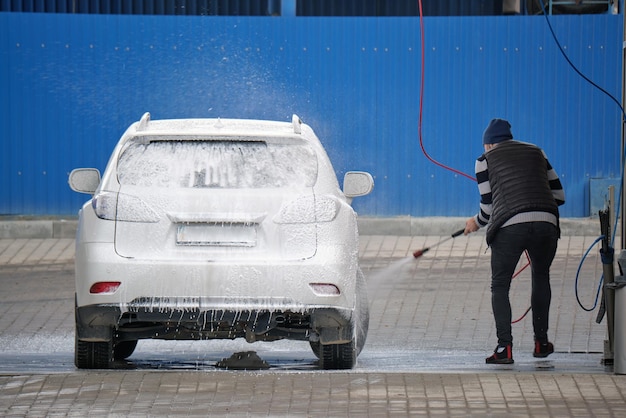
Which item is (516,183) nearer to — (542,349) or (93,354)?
(542,349)

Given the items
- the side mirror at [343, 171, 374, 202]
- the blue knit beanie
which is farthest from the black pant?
the side mirror at [343, 171, 374, 202]

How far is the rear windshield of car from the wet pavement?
3.69 ft

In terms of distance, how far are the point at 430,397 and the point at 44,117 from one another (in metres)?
9.67

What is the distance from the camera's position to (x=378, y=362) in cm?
959

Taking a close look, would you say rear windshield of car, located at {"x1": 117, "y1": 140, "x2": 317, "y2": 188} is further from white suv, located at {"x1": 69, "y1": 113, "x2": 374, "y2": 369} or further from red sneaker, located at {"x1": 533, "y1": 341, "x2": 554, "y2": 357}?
red sneaker, located at {"x1": 533, "y1": 341, "x2": 554, "y2": 357}

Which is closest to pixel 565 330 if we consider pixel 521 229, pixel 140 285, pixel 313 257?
pixel 521 229

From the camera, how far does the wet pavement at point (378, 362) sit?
7453 mm

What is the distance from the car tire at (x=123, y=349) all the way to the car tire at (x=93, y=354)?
0.74 meters

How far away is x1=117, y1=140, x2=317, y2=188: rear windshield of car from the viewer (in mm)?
8523

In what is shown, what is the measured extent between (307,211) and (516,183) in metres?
1.53

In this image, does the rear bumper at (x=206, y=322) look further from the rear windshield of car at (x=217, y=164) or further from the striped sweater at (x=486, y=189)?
the striped sweater at (x=486, y=189)

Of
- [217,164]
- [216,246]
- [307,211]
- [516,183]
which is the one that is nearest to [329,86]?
[516,183]

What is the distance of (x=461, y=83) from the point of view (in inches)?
642

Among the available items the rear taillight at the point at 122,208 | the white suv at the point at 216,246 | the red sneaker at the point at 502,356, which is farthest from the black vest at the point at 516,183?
the rear taillight at the point at 122,208
